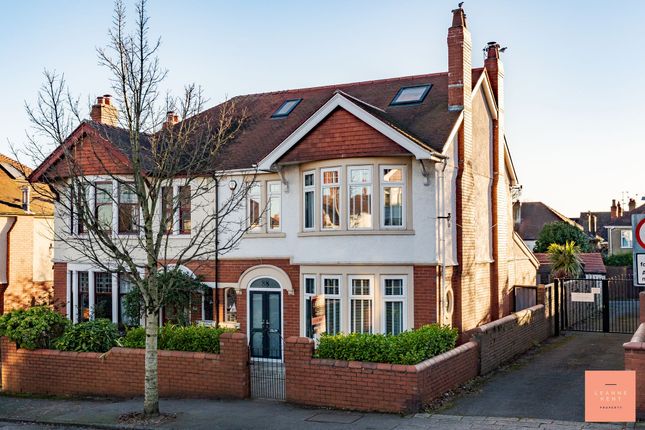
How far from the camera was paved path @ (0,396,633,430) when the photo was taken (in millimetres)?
11773

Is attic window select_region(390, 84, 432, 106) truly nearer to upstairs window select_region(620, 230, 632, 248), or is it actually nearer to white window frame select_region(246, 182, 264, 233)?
white window frame select_region(246, 182, 264, 233)

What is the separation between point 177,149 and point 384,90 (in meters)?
9.47

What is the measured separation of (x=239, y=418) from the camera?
12750 mm

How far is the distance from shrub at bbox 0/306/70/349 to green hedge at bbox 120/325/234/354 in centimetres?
213

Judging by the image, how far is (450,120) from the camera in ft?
60.1

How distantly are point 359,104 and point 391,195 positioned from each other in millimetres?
2515

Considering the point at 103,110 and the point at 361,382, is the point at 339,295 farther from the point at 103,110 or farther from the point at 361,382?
the point at 103,110

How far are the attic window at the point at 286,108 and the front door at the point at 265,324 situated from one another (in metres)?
6.28

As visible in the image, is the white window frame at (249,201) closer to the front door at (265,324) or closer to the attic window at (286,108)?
the front door at (265,324)

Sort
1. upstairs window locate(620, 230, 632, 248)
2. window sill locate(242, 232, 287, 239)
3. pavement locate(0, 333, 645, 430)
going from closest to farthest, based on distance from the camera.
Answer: pavement locate(0, 333, 645, 430) → window sill locate(242, 232, 287, 239) → upstairs window locate(620, 230, 632, 248)

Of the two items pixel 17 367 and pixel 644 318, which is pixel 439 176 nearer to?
pixel 644 318

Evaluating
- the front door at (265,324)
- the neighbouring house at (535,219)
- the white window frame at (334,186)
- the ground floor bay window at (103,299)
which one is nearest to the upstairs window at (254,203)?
the front door at (265,324)

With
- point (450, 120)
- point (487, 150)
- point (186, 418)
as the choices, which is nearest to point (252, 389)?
point (186, 418)

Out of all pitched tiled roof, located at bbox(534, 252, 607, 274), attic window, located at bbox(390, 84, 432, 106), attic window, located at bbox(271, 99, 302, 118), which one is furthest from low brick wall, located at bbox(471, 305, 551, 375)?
pitched tiled roof, located at bbox(534, 252, 607, 274)
